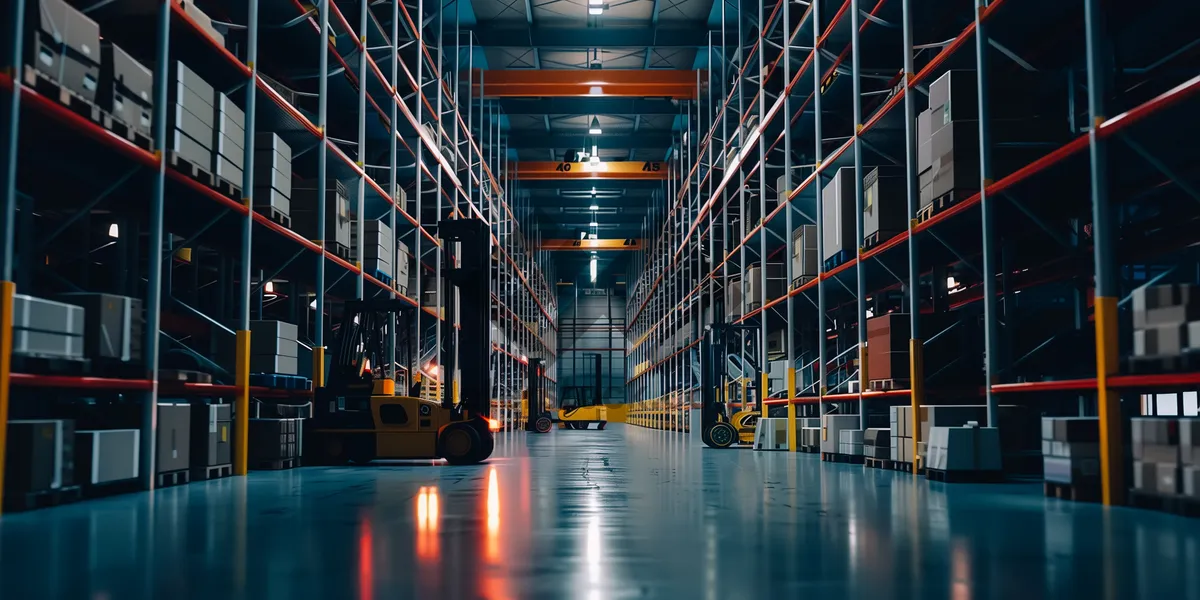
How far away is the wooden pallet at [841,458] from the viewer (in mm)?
12808

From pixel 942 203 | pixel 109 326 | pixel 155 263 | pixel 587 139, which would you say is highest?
pixel 587 139

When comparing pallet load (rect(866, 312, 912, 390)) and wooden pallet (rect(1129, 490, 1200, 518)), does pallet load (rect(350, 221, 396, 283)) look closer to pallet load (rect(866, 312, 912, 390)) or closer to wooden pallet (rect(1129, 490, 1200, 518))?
pallet load (rect(866, 312, 912, 390))

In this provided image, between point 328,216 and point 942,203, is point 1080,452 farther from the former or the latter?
point 328,216

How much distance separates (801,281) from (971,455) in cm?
695

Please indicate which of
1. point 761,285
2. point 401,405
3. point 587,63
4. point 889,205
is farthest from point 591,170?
point 889,205

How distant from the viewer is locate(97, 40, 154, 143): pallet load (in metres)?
7.77

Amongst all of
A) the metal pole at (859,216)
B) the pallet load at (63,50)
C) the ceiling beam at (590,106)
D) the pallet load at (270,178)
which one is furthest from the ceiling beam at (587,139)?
the pallet load at (63,50)

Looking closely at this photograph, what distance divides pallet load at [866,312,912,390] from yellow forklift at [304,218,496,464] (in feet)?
16.7

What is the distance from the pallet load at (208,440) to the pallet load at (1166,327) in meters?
8.26

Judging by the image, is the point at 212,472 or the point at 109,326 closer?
the point at 109,326

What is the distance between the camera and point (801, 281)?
51.5ft

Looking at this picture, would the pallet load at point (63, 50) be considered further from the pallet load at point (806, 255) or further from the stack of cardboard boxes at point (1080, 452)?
the pallet load at point (806, 255)

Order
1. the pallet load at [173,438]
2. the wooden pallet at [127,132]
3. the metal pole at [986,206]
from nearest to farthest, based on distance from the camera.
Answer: the wooden pallet at [127,132] → the pallet load at [173,438] → the metal pole at [986,206]

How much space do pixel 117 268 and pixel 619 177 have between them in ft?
85.4
